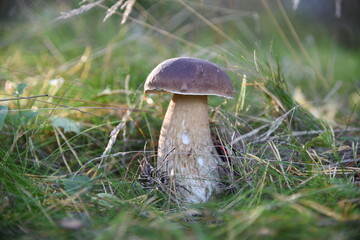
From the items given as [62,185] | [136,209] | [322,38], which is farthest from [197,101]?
[322,38]

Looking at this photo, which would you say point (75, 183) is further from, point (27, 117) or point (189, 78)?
point (189, 78)

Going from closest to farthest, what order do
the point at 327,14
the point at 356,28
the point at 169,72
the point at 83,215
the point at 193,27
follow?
the point at 83,215, the point at 169,72, the point at 193,27, the point at 356,28, the point at 327,14

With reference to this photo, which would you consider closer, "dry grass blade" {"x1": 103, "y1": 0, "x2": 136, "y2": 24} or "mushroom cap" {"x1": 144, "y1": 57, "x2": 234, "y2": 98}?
"mushroom cap" {"x1": 144, "y1": 57, "x2": 234, "y2": 98}

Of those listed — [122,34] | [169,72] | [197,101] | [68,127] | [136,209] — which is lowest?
[136,209]

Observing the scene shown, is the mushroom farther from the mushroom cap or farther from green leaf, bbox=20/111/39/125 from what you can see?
green leaf, bbox=20/111/39/125

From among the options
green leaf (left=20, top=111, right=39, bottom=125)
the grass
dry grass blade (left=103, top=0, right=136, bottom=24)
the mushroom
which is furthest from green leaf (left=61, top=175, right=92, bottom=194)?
dry grass blade (left=103, top=0, right=136, bottom=24)

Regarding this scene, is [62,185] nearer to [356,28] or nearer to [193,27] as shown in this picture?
[193,27]

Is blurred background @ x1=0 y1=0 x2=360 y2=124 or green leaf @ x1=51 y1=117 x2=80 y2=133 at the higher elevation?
blurred background @ x1=0 y1=0 x2=360 y2=124

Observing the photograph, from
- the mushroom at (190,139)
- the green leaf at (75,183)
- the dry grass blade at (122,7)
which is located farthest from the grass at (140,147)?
the dry grass blade at (122,7)
